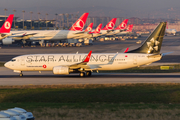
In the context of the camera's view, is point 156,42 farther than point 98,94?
Yes

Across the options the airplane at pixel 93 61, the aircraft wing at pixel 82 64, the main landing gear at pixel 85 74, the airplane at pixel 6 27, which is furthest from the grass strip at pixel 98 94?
the airplane at pixel 6 27

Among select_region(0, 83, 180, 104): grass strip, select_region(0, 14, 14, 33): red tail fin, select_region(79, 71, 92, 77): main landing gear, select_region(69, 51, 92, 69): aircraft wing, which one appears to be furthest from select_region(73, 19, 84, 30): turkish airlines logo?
select_region(0, 83, 180, 104): grass strip

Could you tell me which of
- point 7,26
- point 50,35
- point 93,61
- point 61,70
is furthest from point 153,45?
point 50,35

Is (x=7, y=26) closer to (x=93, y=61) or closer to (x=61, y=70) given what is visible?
(x=61, y=70)

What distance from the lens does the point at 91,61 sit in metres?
40.6

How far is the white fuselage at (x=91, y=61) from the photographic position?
130 ft

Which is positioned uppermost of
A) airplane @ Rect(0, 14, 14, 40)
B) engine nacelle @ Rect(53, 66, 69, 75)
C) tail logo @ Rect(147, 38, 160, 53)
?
airplane @ Rect(0, 14, 14, 40)

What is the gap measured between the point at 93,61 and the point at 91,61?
31cm

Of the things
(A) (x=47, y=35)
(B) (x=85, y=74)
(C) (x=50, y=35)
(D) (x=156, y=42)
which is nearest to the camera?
(D) (x=156, y=42)

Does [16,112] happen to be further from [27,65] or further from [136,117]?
[27,65]

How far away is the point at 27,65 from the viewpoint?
41.8 m

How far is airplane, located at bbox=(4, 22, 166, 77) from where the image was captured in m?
39.5

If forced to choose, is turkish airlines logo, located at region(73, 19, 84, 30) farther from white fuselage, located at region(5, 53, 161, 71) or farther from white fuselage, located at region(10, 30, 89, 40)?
white fuselage, located at region(5, 53, 161, 71)

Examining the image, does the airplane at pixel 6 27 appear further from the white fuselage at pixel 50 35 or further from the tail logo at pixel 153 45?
the tail logo at pixel 153 45
